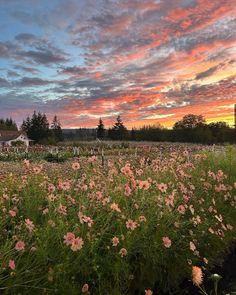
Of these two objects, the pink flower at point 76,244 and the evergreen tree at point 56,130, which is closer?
the pink flower at point 76,244

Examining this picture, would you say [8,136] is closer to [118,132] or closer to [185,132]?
[118,132]

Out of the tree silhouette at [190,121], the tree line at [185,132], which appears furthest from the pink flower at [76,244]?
the tree silhouette at [190,121]

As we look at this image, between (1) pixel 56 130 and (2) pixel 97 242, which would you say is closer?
(2) pixel 97 242

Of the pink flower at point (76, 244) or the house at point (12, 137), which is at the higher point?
the pink flower at point (76, 244)

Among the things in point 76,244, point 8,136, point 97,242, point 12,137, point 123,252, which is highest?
point 76,244

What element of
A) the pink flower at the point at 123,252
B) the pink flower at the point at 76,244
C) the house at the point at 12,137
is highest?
the pink flower at the point at 76,244

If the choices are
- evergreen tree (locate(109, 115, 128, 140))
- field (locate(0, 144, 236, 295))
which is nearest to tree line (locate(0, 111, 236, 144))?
evergreen tree (locate(109, 115, 128, 140))

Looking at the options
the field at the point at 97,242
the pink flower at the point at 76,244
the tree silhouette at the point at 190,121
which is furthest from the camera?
the tree silhouette at the point at 190,121

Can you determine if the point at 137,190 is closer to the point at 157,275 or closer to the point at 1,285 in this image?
the point at 157,275

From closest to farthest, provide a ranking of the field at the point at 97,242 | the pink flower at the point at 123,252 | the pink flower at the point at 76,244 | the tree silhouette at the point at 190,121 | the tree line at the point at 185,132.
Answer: the pink flower at the point at 76,244 → the field at the point at 97,242 → the pink flower at the point at 123,252 → the tree line at the point at 185,132 → the tree silhouette at the point at 190,121

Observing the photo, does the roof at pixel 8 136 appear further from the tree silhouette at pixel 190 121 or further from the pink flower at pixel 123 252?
the pink flower at pixel 123 252

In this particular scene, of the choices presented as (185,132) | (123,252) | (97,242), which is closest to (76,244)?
(97,242)

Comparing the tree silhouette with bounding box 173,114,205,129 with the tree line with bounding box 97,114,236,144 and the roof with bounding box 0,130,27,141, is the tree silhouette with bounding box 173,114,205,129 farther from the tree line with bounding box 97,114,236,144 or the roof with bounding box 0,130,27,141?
the roof with bounding box 0,130,27,141

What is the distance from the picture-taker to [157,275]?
4.92 m
